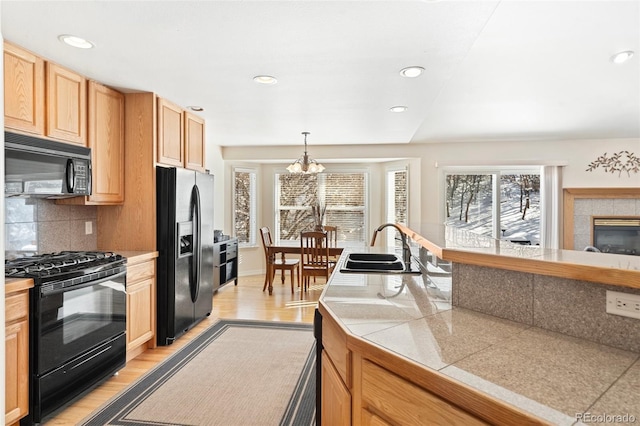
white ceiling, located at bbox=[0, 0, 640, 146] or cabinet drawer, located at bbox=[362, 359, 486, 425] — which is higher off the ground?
white ceiling, located at bbox=[0, 0, 640, 146]

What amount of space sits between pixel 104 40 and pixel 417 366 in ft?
8.02

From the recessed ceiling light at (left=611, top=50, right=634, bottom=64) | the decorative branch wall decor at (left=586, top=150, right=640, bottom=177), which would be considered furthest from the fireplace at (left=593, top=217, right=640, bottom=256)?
the recessed ceiling light at (left=611, top=50, right=634, bottom=64)

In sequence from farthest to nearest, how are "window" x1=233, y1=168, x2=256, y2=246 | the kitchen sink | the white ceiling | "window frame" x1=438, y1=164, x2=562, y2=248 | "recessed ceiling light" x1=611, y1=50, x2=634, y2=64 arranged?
"window" x1=233, y1=168, x2=256, y2=246 → "window frame" x1=438, y1=164, x2=562, y2=248 → "recessed ceiling light" x1=611, y1=50, x2=634, y2=64 → the kitchen sink → the white ceiling

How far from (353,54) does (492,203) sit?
456 centimetres

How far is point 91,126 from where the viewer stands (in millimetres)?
2879

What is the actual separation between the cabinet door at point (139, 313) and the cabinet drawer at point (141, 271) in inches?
1.8

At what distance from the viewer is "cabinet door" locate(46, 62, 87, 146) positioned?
252 centimetres

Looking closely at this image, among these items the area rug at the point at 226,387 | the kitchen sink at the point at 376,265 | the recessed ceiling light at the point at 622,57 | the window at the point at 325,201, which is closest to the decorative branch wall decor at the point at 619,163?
the recessed ceiling light at the point at 622,57

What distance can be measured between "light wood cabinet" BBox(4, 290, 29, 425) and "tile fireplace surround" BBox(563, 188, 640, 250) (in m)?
6.35

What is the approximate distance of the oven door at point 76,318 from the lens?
209 cm

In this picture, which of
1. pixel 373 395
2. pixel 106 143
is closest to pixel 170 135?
pixel 106 143

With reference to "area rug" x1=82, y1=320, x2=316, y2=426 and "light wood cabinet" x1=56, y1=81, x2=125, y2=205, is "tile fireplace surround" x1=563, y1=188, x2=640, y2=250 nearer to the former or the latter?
"area rug" x1=82, y1=320, x2=316, y2=426

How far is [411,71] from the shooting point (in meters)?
2.68

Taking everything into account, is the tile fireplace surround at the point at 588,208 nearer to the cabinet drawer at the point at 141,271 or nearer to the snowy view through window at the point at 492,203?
the snowy view through window at the point at 492,203
